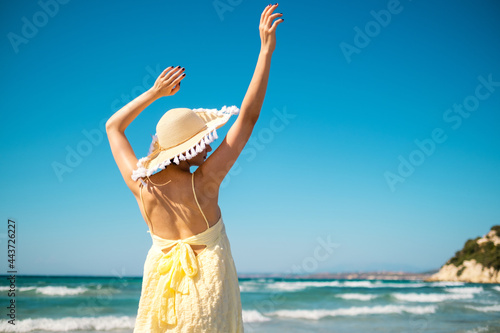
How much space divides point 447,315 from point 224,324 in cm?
1217

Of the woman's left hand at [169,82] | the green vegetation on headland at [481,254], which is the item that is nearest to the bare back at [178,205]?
the woman's left hand at [169,82]

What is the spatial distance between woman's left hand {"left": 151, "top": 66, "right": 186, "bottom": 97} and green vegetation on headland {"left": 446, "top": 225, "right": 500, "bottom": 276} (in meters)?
34.6

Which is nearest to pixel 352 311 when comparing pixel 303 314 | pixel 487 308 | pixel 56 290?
pixel 303 314

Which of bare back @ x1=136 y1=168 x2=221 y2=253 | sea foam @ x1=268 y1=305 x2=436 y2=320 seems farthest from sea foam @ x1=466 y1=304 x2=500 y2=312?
bare back @ x1=136 y1=168 x2=221 y2=253

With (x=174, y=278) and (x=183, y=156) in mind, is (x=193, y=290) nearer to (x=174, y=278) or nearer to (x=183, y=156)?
(x=174, y=278)

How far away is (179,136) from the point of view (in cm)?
189

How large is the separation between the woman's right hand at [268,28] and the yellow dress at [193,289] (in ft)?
2.52

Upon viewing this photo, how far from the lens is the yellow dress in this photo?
1.72 metres

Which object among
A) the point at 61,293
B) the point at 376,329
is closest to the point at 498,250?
the point at 376,329

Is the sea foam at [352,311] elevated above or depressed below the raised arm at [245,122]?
below

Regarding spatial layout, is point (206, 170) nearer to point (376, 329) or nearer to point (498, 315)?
point (376, 329)

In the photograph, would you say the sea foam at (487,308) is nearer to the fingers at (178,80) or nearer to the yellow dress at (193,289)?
the yellow dress at (193,289)

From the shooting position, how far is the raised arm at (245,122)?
1.73m

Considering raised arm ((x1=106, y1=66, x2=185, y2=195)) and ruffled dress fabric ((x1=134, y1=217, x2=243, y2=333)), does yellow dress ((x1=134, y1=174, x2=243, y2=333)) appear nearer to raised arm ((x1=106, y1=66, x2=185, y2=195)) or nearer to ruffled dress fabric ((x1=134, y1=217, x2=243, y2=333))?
ruffled dress fabric ((x1=134, y1=217, x2=243, y2=333))
